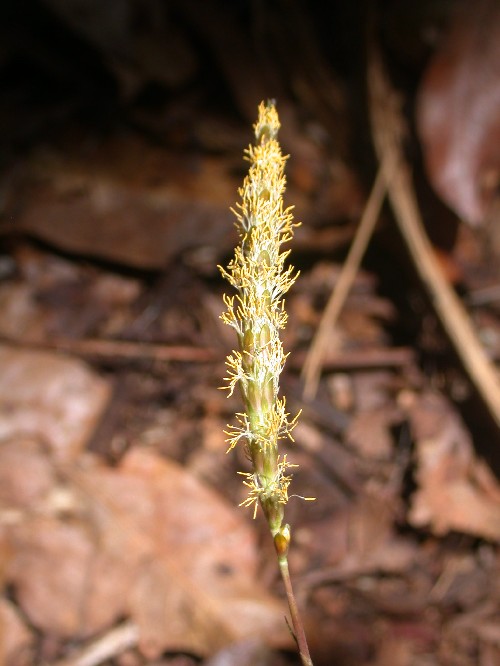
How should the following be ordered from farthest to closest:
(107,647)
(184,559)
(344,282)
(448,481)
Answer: (344,282) < (448,481) < (184,559) < (107,647)

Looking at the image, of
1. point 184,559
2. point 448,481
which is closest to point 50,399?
point 184,559

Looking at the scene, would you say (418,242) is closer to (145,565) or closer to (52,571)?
(145,565)

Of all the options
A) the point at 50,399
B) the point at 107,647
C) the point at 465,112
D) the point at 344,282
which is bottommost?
the point at 107,647

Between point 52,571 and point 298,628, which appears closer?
point 298,628

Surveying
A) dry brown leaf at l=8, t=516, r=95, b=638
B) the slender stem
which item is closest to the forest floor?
dry brown leaf at l=8, t=516, r=95, b=638

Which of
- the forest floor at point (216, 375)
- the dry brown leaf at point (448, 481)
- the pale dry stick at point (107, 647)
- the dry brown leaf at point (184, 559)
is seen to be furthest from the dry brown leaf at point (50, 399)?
the dry brown leaf at point (448, 481)

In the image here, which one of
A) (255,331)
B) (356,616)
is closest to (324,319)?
(356,616)

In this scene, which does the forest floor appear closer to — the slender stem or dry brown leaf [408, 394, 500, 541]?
dry brown leaf [408, 394, 500, 541]

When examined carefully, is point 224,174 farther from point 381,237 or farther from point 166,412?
point 166,412
